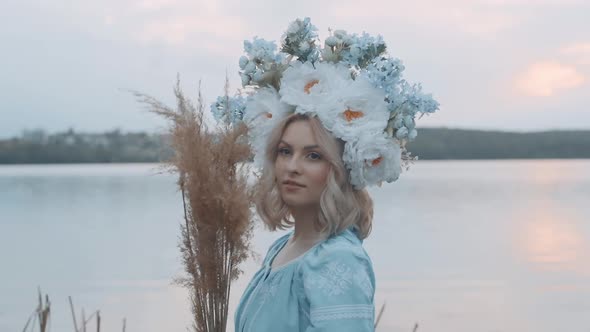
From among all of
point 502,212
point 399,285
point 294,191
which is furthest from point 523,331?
point 502,212

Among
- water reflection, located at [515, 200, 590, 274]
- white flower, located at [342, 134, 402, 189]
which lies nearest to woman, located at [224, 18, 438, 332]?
white flower, located at [342, 134, 402, 189]

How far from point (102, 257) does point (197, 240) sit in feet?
37.2

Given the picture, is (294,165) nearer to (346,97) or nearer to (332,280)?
(346,97)

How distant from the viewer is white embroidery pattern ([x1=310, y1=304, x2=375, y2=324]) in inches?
91.4

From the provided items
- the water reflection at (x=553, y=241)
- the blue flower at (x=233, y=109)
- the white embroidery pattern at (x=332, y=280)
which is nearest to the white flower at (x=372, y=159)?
the white embroidery pattern at (x=332, y=280)

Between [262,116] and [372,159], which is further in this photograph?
[262,116]

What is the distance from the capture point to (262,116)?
105 inches

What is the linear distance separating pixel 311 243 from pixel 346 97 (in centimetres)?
40

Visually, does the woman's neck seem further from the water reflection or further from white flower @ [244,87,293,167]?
the water reflection

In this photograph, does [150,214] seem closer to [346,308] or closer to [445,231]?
[445,231]

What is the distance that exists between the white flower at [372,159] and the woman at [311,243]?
3cm

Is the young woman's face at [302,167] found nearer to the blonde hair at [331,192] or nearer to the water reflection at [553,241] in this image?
the blonde hair at [331,192]

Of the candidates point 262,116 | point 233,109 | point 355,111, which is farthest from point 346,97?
point 233,109

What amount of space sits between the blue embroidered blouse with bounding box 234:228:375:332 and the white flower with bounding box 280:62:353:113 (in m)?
0.35
